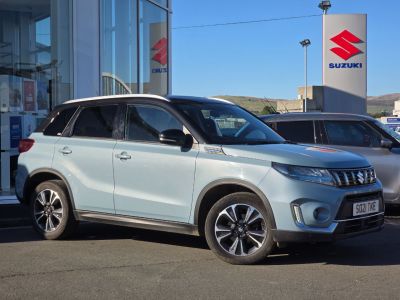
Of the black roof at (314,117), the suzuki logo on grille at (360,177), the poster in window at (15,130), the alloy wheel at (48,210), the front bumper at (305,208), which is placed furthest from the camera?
the poster in window at (15,130)

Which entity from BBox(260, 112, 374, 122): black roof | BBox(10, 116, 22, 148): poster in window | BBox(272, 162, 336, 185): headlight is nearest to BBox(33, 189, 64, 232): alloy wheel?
BBox(272, 162, 336, 185): headlight

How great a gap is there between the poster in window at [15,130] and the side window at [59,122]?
4347 millimetres

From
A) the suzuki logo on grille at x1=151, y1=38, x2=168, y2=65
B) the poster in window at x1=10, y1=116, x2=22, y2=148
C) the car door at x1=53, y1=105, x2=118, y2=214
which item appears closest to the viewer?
the car door at x1=53, y1=105, x2=118, y2=214

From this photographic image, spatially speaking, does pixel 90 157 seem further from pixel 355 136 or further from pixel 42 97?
pixel 42 97

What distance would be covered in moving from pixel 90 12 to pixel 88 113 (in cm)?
626

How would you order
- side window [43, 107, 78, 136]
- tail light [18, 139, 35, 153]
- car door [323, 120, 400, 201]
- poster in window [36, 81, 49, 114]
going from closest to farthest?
side window [43, 107, 78, 136]
tail light [18, 139, 35, 153]
car door [323, 120, 400, 201]
poster in window [36, 81, 49, 114]

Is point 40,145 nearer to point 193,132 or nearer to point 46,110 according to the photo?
point 193,132

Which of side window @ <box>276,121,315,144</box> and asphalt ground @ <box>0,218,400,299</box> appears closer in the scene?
asphalt ground @ <box>0,218,400,299</box>

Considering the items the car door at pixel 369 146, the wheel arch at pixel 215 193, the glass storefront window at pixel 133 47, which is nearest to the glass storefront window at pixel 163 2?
the glass storefront window at pixel 133 47

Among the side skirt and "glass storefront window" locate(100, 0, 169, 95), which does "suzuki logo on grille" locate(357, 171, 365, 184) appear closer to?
the side skirt

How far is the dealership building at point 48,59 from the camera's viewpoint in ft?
38.5

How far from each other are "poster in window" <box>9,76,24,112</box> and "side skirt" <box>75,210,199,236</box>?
5.36 metres

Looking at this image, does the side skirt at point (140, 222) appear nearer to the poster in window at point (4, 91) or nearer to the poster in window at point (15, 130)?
the poster in window at point (15, 130)

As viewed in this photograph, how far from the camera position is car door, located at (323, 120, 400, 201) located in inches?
360
